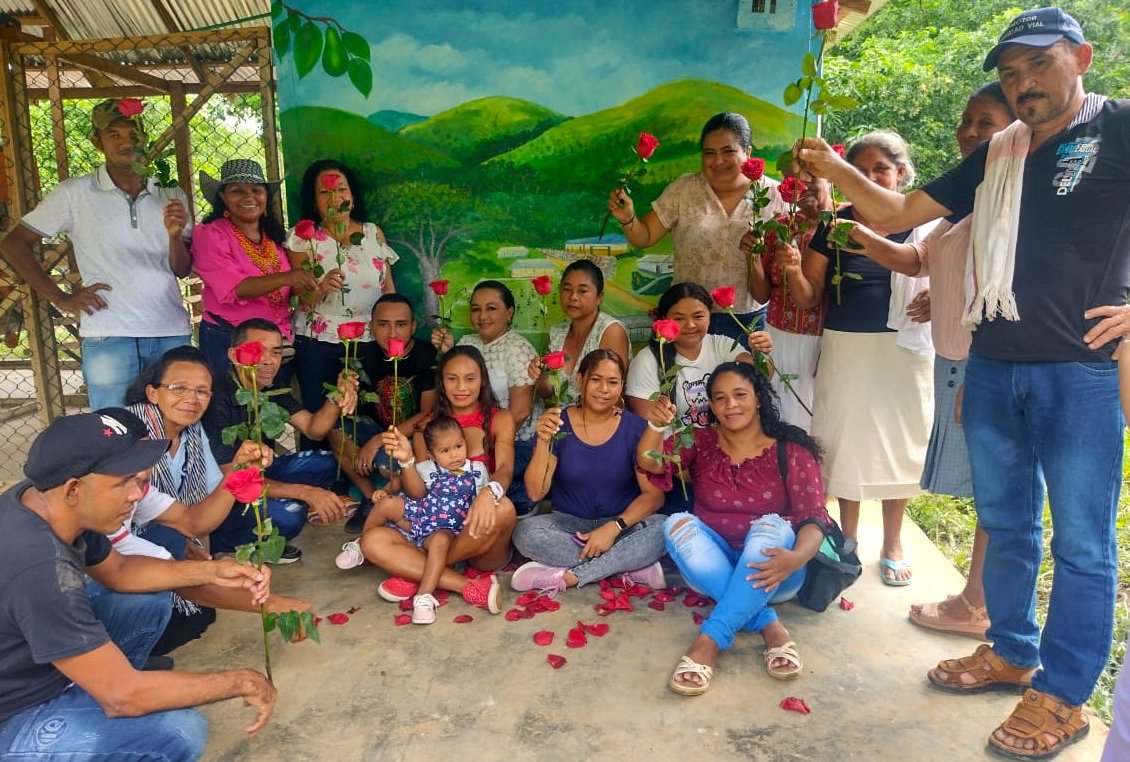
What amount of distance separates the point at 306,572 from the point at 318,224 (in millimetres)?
1952

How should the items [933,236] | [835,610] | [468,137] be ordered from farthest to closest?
1. [468,137]
2. [835,610]
3. [933,236]

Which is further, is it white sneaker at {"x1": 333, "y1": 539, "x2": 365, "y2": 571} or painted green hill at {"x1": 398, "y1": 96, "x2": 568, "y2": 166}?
painted green hill at {"x1": 398, "y1": 96, "x2": 568, "y2": 166}

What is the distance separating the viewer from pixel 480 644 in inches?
124

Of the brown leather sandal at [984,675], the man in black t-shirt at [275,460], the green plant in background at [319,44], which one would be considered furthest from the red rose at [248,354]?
the green plant in background at [319,44]

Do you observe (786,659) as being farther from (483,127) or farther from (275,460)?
(483,127)

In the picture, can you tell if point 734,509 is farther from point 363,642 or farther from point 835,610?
point 363,642

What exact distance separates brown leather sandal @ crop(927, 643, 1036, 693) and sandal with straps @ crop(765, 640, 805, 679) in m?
0.47

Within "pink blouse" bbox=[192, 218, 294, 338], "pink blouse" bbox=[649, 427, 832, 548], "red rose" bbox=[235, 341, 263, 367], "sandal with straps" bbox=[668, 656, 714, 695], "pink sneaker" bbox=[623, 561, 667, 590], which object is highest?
"pink blouse" bbox=[192, 218, 294, 338]

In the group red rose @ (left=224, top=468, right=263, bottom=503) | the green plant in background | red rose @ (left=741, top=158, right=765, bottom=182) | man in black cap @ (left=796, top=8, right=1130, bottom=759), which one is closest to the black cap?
red rose @ (left=224, top=468, right=263, bottom=503)

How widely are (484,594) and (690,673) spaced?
3.13ft

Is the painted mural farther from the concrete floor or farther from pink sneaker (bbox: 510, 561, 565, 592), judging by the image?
the concrete floor

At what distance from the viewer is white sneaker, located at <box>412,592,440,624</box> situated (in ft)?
10.8

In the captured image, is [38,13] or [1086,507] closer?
[1086,507]

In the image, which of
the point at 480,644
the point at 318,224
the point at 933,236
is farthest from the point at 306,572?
the point at 933,236
